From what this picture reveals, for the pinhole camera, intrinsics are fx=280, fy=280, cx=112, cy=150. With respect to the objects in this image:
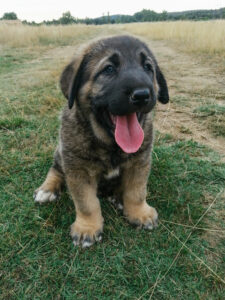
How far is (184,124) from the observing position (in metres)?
4.13

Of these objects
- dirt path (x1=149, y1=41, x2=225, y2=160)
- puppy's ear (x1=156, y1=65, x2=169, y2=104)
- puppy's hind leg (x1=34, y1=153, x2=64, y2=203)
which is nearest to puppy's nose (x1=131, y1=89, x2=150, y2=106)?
puppy's ear (x1=156, y1=65, x2=169, y2=104)

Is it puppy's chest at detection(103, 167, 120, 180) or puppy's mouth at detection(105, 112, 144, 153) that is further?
puppy's chest at detection(103, 167, 120, 180)

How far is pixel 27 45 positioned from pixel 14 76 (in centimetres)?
845

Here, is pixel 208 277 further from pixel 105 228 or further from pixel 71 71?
pixel 71 71

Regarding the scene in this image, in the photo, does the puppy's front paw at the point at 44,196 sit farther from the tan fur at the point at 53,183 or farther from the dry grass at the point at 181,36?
the dry grass at the point at 181,36

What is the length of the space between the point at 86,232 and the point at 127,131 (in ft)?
2.82

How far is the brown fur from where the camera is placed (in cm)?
218

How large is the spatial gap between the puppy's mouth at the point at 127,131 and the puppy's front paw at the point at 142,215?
597mm

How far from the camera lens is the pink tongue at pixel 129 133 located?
207 centimetres

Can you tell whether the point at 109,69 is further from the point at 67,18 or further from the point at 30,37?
the point at 67,18

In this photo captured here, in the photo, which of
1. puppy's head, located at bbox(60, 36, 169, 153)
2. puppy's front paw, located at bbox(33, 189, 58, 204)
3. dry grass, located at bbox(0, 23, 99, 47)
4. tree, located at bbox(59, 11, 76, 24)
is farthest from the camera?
tree, located at bbox(59, 11, 76, 24)

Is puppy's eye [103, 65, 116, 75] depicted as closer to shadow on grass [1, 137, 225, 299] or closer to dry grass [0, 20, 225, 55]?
shadow on grass [1, 137, 225, 299]

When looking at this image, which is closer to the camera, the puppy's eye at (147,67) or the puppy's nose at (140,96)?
the puppy's nose at (140,96)

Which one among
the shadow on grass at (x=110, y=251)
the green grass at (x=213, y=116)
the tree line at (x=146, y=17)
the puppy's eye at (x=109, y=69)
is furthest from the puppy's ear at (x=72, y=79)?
the tree line at (x=146, y=17)
